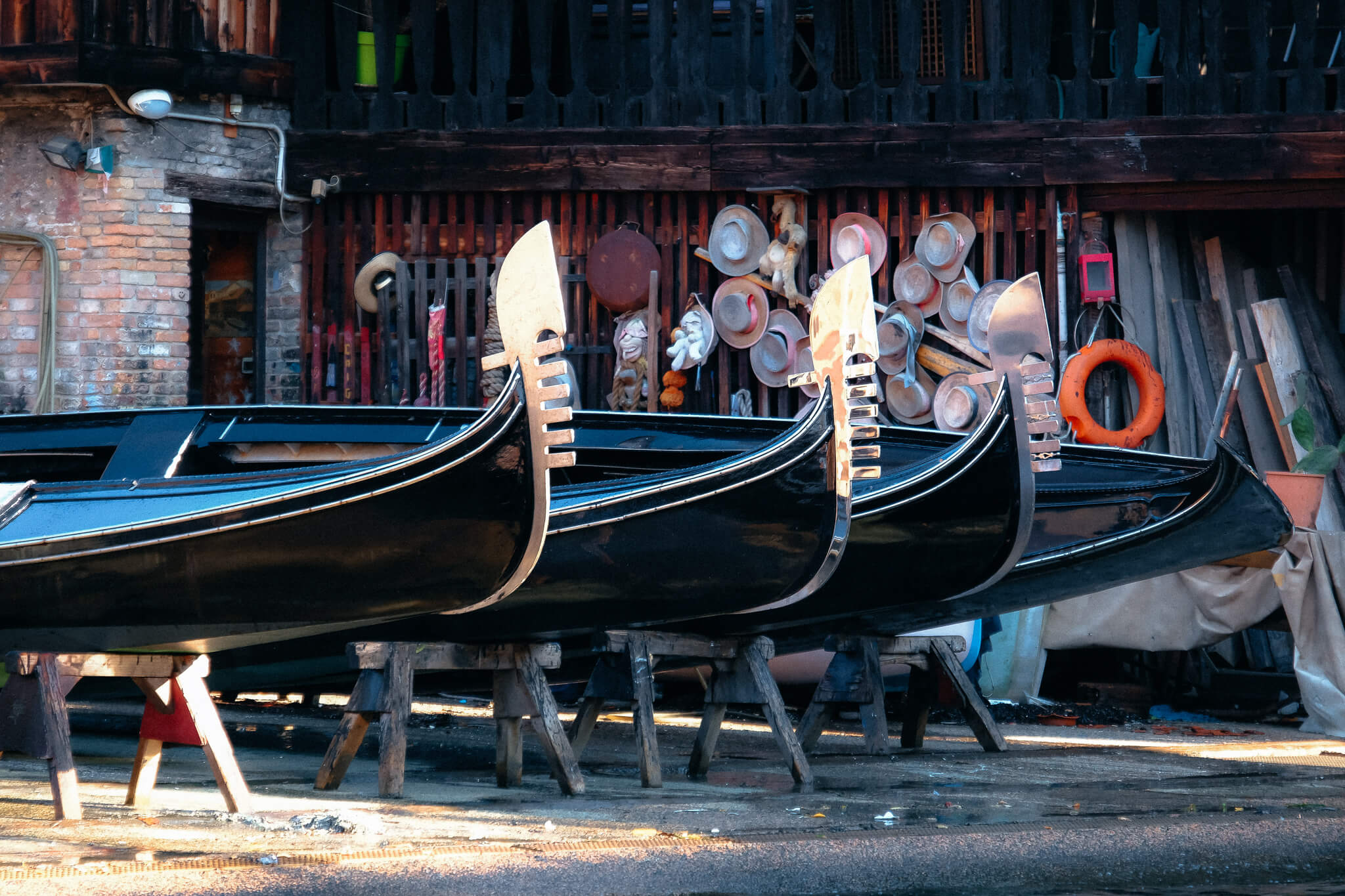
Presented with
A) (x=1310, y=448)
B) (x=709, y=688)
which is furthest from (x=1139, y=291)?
(x=709, y=688)

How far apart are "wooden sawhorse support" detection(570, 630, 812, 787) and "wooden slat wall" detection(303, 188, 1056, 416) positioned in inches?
158

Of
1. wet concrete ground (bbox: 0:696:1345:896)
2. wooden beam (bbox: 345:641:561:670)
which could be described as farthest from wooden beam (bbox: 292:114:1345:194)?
wooden beam (bbox: 345:641:561:670)

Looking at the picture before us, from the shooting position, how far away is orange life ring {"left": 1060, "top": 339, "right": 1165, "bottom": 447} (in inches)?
387

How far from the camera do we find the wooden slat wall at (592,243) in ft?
33.7

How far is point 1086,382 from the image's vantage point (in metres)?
9.98

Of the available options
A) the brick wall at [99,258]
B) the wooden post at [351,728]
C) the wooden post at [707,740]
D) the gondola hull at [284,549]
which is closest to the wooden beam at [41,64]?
the brick wall at [99,258]

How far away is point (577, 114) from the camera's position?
1062cm

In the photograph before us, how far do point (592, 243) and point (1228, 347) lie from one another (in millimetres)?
4498

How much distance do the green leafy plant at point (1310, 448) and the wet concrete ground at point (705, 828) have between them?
2592 millimetres

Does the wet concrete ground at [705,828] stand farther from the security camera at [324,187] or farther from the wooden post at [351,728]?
the security camera at [324,187]

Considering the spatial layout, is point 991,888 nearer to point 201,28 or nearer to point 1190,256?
point 1190,256

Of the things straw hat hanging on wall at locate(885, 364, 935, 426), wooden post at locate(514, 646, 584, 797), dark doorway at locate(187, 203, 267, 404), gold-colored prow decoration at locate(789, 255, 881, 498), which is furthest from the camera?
dark doorway at locate(187, 203, 267, 404)

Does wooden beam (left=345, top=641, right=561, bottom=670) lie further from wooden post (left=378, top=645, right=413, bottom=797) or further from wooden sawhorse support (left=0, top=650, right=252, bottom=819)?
wooden sawhorse support (left=0, top=650, right=252, bottom=819)

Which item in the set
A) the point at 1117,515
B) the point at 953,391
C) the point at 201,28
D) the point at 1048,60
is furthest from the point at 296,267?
the point at 1117,515
